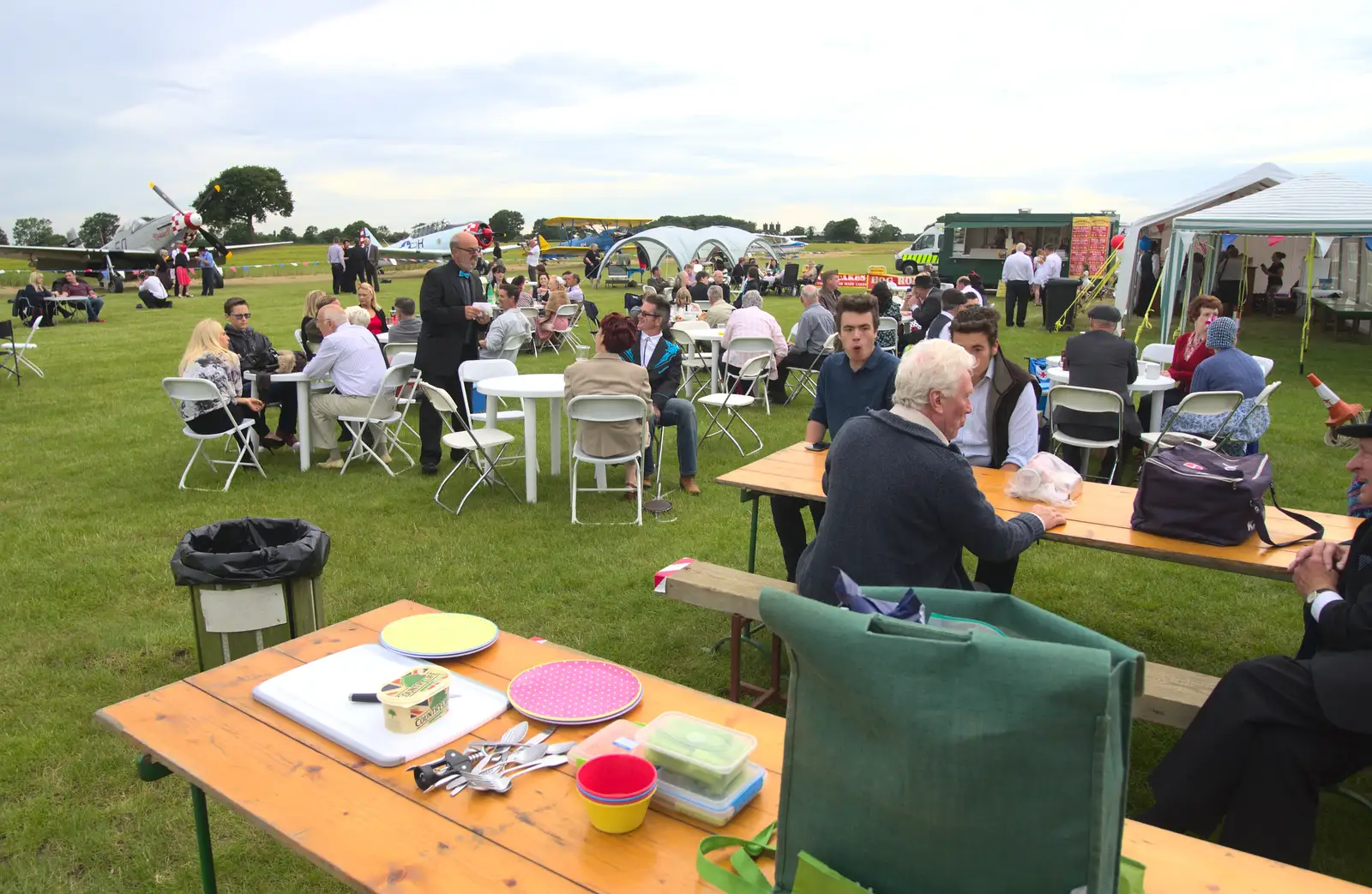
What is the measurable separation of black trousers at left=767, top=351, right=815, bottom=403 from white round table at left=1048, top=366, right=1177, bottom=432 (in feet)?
9.53

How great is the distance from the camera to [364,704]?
1913mm

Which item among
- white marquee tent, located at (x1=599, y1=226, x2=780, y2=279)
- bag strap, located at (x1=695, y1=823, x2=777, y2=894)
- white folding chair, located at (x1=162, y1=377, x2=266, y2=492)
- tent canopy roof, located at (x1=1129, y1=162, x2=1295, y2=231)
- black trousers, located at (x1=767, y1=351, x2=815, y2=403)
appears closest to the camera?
bag strap, located at (x1=695, y1=823, x2=777, y2=894)

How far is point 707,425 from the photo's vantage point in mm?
8758

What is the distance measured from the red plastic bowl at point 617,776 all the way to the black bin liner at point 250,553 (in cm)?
203

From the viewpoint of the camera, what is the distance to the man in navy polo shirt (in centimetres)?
422

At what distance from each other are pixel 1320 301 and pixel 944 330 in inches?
463

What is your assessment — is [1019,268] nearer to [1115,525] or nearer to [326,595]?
[1115,525]

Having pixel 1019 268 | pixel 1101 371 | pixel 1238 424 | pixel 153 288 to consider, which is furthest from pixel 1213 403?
pixel 153 288

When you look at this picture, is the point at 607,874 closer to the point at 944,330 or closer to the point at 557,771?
the point at 557,771

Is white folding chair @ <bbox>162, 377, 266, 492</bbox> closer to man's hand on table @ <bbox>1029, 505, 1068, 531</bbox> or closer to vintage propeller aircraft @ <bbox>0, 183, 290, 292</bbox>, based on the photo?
man's hand on table @ <bbox>1029, 505, 1068, 531</bbox>

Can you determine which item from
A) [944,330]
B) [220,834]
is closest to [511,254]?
[944,330]

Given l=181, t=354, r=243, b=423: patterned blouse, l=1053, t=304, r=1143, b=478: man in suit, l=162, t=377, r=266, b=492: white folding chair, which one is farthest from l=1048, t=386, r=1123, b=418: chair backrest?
l=181, t=354, r=243, b=423: patterned blouse

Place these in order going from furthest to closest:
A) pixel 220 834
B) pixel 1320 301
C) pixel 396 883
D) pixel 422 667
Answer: pixel 1320 301 < pixel 220 834 < pixel 422 667 < pixel 396 883

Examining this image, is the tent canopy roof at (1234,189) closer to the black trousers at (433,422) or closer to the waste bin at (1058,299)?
the waste bin at (1058,299)
